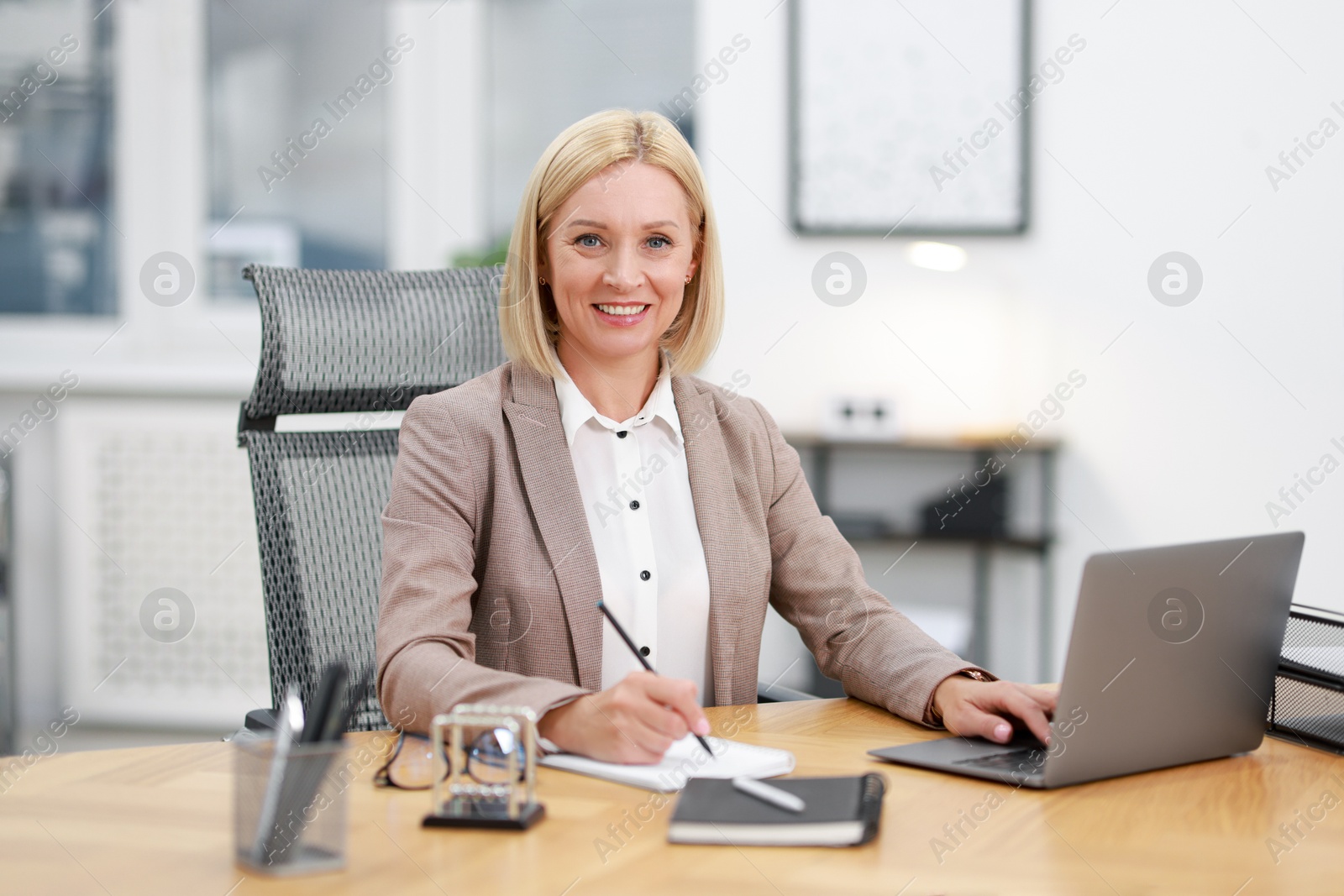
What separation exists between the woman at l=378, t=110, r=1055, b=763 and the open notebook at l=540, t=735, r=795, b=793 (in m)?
0.17

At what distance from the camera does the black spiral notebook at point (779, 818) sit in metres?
0.86

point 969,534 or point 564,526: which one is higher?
point 564,526

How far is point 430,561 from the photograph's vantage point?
1.23 metres

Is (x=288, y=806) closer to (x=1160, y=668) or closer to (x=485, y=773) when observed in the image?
(x=485, y=773)

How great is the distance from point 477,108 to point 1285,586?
251 cm

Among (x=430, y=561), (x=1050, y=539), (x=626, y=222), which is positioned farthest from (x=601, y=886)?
(x=1050, y=539)

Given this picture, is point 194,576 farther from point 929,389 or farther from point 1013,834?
point 1013,834

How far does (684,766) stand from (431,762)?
0.69 feet

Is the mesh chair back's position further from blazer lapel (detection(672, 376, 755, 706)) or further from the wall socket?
the wall socket

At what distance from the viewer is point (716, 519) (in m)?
1.42

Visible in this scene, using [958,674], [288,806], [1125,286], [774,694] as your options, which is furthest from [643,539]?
[1125,286]

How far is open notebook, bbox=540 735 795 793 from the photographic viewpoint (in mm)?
990

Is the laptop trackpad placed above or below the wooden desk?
below

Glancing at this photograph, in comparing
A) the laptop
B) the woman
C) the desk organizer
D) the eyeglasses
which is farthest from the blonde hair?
Answer: the desk organizer
